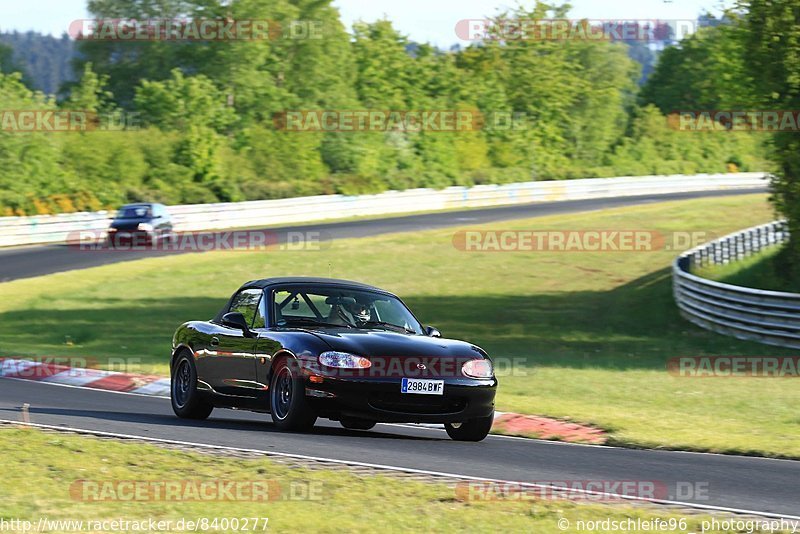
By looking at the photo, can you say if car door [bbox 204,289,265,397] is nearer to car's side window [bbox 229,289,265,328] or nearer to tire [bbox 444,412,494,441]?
car's side window [bbox 229,289,265,328]

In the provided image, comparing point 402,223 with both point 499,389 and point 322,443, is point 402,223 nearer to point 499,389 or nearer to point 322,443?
point 499,389

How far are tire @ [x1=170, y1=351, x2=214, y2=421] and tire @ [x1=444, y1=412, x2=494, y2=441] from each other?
8.08ft

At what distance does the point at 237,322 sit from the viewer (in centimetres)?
1114

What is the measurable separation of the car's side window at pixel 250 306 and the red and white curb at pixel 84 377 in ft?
12.8

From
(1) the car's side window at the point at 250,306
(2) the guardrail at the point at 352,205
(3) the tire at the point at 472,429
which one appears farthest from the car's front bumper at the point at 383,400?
(2) the guardrail at the point at 352,205

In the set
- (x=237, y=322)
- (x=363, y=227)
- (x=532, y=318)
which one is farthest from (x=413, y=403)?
(x=363, y=227)

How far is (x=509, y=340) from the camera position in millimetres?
24016

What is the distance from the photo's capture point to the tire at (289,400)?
10297 mm

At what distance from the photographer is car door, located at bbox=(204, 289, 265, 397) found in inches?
443

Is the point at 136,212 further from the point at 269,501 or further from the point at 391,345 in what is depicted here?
the point at 269,501

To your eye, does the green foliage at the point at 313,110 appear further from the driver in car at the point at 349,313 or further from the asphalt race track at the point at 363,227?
the driver in car at the point at 349,313

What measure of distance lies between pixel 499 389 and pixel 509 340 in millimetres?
6828

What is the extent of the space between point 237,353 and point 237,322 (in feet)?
1.37

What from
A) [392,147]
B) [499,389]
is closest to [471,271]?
[499,389]
